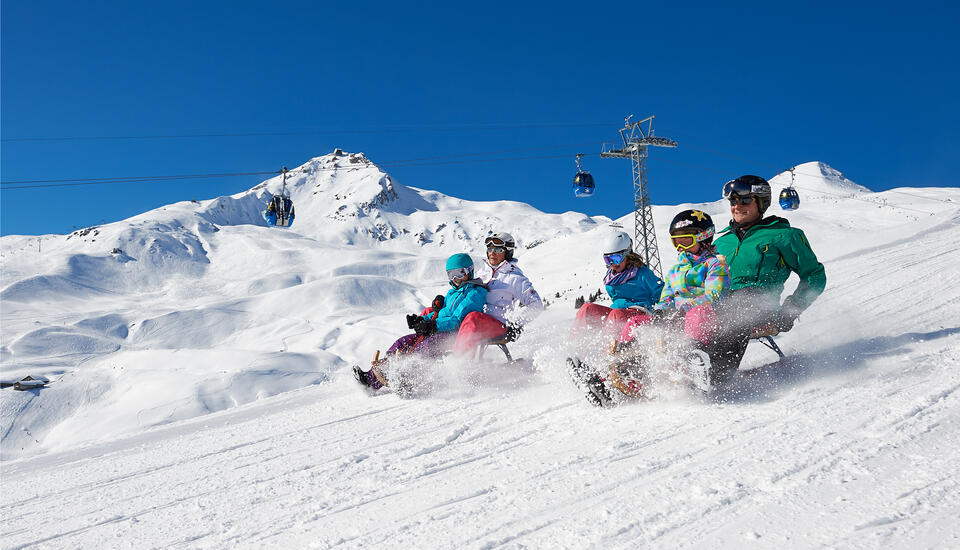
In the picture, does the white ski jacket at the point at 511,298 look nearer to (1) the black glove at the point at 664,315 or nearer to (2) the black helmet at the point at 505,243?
(2) the black helmet at the point at 505,243

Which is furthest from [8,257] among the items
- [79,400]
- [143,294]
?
[79,400]

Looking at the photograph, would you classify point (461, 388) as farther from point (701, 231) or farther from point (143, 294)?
point (143, 294)

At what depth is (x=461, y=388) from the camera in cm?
479

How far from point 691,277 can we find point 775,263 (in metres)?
0.63

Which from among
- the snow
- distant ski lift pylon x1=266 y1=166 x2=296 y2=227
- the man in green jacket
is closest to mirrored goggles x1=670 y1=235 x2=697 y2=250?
the man in green jacket

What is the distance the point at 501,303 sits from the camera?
5605mm

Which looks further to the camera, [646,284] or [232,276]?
[232,276]

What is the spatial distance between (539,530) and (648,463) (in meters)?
0.73

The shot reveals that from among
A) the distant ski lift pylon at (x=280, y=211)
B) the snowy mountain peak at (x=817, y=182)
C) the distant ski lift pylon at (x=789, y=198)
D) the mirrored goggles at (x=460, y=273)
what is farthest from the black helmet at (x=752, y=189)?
the snowy mountain peak at (x=817, y=182)

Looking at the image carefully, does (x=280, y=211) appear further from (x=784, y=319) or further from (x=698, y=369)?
(x=698, y=369)

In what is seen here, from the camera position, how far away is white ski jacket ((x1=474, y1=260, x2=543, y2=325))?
5.45 m

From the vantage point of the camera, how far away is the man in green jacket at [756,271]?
362cm

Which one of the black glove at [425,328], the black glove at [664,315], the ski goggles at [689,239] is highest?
the ski goggles at [689,239]

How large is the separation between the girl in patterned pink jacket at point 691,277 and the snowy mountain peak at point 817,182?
2040 inches
